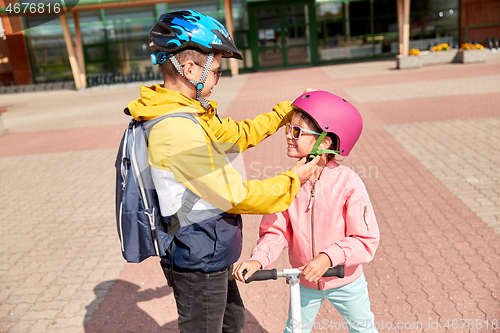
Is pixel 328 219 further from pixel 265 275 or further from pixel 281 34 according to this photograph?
pixel 281 34

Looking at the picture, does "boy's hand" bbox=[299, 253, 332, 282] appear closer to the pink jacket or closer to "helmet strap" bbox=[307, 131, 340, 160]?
the pink jacket

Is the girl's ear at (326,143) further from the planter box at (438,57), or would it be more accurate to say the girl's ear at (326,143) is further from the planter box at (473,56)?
the planter box at (473,56)

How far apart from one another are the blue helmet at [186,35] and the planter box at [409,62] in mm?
18796

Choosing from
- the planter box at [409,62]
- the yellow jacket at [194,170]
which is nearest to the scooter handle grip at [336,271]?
the yellow jacket at [194,170]

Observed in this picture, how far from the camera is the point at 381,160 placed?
267 inches

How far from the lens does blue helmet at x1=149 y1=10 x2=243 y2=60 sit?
1.88 meters

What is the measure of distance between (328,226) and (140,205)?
0.87 meters

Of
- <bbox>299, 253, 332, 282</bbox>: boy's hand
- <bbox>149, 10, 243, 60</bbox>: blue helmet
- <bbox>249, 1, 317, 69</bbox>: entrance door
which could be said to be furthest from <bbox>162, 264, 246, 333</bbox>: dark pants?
<bbox>249, 1, 317, 69</bbox>: entrance door

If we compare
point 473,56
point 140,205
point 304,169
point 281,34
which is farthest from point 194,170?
point 281,34

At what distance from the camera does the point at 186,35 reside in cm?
188

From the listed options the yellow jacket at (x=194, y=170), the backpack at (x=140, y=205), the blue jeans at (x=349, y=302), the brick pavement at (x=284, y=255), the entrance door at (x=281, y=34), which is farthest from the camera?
the entrance door at (x=281, y=34)

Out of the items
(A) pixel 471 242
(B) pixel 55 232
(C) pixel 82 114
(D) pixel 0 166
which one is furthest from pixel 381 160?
(C) pixel 82 114

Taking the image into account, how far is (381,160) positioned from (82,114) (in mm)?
11517

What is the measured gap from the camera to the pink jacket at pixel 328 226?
1.97m
